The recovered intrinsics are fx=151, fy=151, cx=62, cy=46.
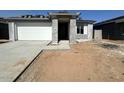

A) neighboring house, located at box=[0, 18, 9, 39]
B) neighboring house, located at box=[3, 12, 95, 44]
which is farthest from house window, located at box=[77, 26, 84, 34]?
neighboring house, located at box=[0, 18, 9, 39]

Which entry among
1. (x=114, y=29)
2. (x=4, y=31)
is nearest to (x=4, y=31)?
(x=4, y=31)

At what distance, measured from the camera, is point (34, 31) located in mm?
21516

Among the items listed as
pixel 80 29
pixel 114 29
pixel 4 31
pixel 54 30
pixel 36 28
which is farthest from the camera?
pixel 4 31

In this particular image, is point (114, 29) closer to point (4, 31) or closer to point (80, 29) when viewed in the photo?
point (80, 29)

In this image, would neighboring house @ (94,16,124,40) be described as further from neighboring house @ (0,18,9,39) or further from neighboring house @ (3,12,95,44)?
neighboring house @ (0,18,9,39)

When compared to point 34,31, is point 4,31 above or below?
above

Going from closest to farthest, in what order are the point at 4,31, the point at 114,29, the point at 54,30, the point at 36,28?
the point at 54,30, the point at 36,28, the point at 114,29, the point at 4,31

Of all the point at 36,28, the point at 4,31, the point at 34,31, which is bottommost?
the point at 34,31

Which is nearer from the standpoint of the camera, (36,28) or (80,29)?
(36,28)

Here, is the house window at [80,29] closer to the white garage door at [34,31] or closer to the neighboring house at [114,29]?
the white garage door at [34,31]

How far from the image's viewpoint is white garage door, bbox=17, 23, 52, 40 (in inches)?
844
